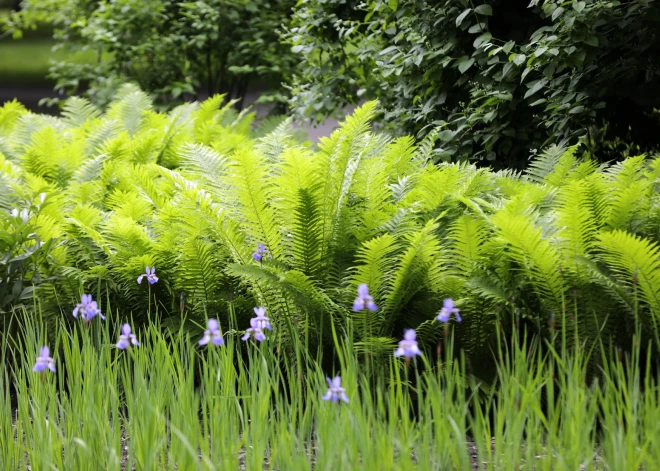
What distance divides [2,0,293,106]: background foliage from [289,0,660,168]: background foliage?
3149mm

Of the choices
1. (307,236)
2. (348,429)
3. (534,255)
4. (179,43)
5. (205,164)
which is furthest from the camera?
(179,43)

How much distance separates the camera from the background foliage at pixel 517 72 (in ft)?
11.5

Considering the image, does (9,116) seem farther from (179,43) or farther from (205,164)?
(205,164)

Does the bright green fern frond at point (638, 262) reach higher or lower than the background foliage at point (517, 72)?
lower

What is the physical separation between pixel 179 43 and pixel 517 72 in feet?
16.9

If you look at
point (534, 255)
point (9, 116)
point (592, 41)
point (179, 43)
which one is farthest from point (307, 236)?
point (179, 43)

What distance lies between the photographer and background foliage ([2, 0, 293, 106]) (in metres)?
7.74

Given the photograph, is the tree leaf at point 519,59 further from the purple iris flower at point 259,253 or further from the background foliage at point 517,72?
the purple iris flower at point 259,253

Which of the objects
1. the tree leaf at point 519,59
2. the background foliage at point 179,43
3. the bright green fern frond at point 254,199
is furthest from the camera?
the background foliage at point 179,43

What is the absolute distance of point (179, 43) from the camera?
8070 millimetres

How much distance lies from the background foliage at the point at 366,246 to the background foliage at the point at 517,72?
1.41 feet

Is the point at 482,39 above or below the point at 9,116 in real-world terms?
below

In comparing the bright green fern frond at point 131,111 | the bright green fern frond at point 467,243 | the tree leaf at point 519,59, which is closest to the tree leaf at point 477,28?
the tree leaf at point 519,59

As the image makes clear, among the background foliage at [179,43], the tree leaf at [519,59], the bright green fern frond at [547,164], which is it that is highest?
the background foliage at [179,43]
